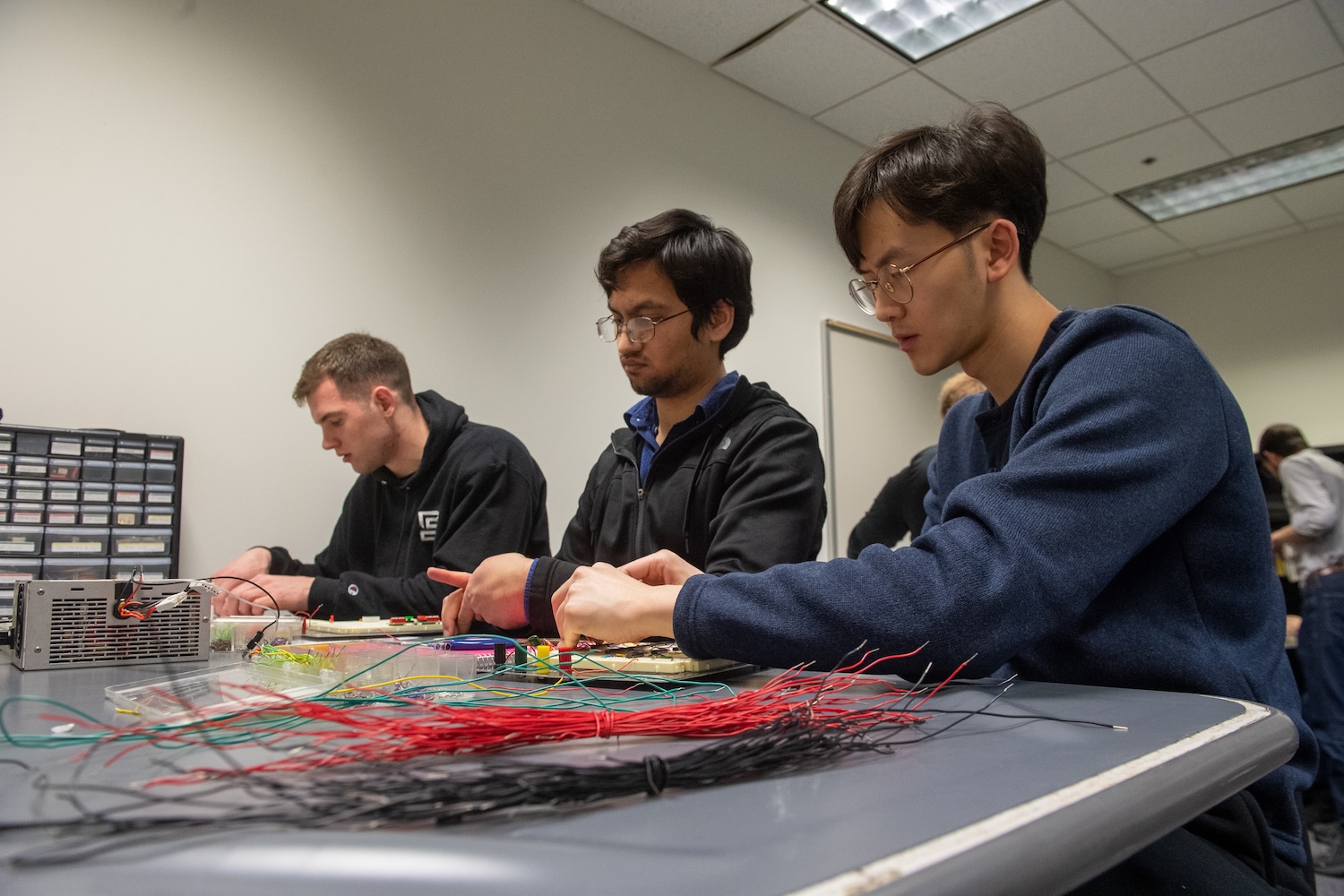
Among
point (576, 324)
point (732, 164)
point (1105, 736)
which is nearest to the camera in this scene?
point (1105, 736)

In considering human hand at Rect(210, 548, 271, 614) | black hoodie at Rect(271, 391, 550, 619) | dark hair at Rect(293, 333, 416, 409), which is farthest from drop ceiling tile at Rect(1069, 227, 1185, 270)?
human hand at Rect(210, 548, 271, 614)

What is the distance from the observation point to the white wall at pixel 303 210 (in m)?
2.03

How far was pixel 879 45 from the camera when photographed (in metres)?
3.30

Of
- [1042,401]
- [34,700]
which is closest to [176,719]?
[34,700]

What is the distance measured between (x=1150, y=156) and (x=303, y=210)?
395 centimetres

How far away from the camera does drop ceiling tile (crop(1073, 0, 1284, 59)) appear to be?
10.00 feet

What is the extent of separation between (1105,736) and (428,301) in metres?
2.40

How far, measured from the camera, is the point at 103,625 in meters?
1.05

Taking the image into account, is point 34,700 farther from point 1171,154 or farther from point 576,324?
point 1171,154

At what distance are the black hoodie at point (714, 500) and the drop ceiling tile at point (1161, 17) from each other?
2472 millimetres

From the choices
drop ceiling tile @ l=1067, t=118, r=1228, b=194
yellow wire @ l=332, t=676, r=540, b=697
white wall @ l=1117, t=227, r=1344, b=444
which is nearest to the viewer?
yellow wire @ l=332, t=676, r=540, b=697

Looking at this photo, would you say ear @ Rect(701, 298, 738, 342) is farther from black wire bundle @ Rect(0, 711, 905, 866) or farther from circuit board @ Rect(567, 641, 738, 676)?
black wire bundle @ Rect(0, 711, 905, 866)

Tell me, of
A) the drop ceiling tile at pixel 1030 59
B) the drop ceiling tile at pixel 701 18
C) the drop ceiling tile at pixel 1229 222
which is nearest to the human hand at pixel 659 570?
the drop ceiling tile at pixel 701 18

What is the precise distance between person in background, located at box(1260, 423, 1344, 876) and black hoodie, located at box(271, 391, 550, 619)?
2164 mm
